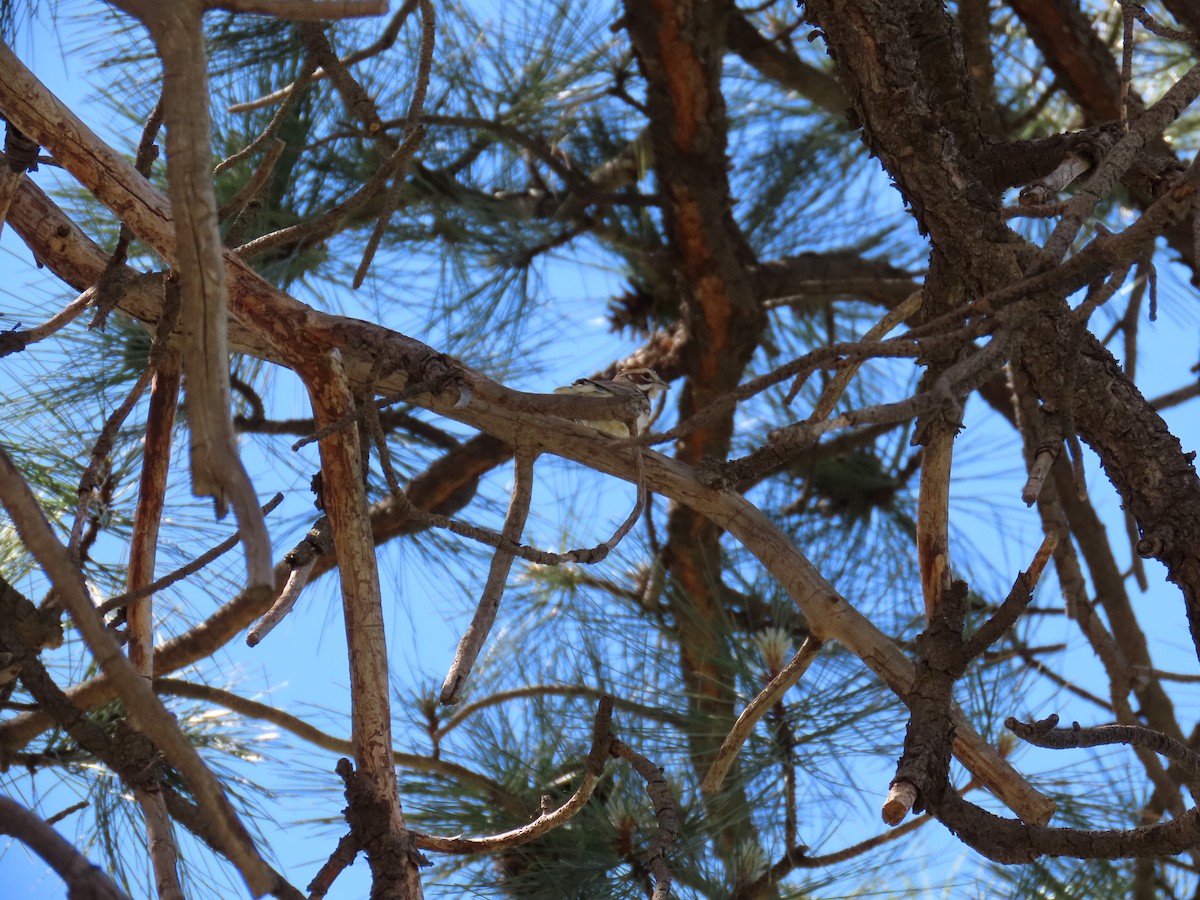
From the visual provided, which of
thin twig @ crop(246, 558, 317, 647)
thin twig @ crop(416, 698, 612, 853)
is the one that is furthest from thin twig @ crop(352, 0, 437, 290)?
thin twig @ crop(416, 698, 612, 853)

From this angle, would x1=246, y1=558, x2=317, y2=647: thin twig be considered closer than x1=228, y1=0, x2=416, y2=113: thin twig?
Yes

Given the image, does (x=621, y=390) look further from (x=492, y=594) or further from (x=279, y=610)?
(x=279, y=610)

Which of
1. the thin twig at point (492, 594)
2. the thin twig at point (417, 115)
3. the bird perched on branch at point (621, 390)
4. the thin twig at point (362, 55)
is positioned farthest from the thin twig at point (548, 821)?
the thin twig at point (362, 55)

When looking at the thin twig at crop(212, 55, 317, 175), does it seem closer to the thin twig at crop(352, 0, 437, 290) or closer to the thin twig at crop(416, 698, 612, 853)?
the thin twig at crop(352, 0, 437, 290)

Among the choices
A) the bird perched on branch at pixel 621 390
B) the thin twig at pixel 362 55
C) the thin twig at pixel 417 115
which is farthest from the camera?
the thin twig at pixel 362 55

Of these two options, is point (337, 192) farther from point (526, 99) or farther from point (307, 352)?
point (307, 352)

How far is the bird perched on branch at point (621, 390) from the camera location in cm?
106

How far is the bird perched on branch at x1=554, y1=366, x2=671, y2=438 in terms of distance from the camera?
1062 millimetres

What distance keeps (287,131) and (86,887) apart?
1.59 m

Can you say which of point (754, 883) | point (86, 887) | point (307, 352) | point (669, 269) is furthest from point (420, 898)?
point (669, 269)

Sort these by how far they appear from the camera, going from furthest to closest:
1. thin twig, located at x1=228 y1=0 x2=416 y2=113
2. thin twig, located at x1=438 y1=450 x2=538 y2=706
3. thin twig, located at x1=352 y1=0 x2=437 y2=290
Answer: thin twig, located at x1=228 y1=0 x2=416 y2=113, thin twig, located at x1=352 y1=0 x2=437 y2=290, thin twig, located at x1=438 y1=450 x2=538 y2=706

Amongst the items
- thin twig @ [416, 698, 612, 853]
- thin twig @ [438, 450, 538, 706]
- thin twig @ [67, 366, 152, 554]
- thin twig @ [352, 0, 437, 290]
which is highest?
thin twig @ [352, 0, 437, 290]

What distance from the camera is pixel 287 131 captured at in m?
2.01

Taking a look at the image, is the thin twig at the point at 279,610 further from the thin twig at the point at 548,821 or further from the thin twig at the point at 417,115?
the thin twig at the point at 417,115
